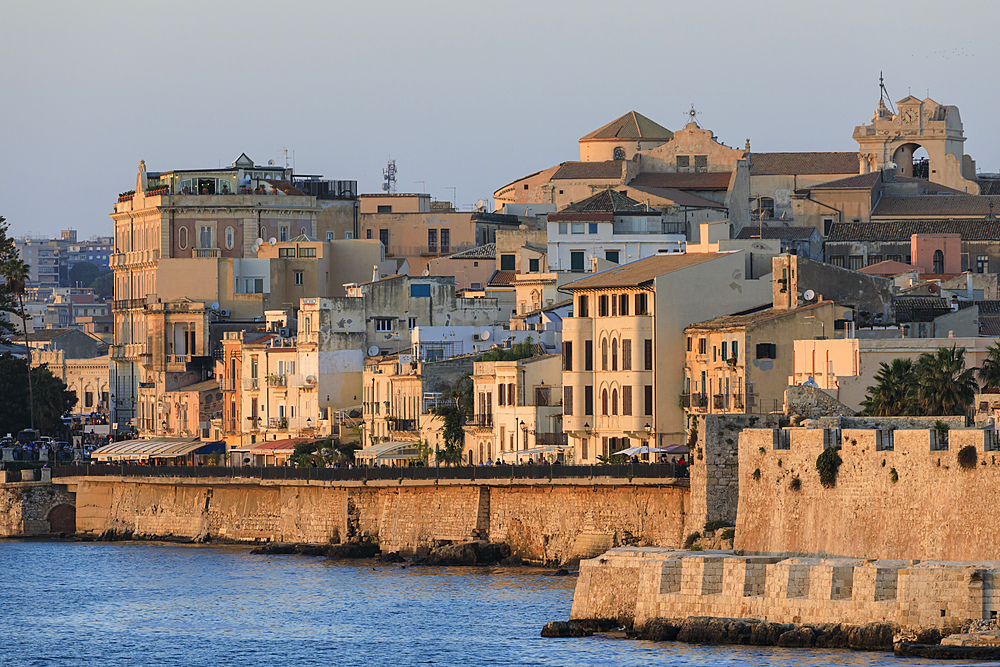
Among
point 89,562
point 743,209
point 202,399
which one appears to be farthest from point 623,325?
point 743,209

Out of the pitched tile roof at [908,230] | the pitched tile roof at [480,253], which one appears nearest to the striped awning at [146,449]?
the pitched tile roof at [480,253]

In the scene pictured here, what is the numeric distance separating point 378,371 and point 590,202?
18582mm

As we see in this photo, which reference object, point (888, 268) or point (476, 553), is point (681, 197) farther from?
point (476, 553)

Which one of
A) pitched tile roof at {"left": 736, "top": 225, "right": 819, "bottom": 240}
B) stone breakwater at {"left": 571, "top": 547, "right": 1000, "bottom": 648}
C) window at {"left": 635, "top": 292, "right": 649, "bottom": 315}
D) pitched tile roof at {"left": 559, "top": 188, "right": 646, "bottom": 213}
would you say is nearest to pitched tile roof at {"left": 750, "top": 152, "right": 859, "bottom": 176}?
pitched tile roof at {"left": 736, "top": 225, "right": 819, "bottom": 240}

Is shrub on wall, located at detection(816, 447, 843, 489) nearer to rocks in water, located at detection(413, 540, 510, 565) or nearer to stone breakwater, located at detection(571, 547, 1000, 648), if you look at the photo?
stone breakwater, located at detection(571, 547, 1000, 648)

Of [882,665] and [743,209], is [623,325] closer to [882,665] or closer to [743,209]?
[882,665]

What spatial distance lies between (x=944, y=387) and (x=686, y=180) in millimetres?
64449

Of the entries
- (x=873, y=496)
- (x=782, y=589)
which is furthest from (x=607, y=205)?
(x=782, y=589)

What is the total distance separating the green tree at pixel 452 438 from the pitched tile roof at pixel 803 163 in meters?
50.6

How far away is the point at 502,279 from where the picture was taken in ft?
358

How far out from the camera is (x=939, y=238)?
11200 centimetres

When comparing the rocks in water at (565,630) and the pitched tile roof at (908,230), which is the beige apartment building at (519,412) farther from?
the pitched tile roof at (908,230)

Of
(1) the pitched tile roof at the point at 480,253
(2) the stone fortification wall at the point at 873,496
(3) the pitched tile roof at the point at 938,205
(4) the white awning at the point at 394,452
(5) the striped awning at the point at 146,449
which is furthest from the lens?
(3) the pitched tile roof at the point at 938,205

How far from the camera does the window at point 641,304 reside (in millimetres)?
76312
